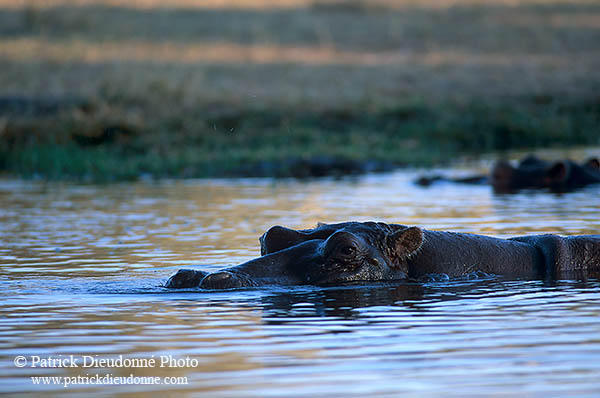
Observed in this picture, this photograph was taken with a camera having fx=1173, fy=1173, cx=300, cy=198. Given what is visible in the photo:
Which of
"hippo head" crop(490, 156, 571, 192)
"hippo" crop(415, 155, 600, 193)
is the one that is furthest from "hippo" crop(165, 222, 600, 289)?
"hippo head" crop(490, 156, 571, 192)

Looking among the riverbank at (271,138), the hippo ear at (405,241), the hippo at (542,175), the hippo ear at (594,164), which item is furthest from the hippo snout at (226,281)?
the riverbank at (271,138)

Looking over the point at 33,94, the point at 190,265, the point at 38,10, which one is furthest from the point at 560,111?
the point at 190,265

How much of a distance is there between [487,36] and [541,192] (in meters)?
20.6

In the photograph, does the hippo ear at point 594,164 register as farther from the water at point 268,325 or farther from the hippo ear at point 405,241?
the hippo ear at point 405,241

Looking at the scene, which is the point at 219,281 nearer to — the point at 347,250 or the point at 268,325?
the point at 347,250

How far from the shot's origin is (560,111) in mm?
26875

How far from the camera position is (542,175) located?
16.4 meters

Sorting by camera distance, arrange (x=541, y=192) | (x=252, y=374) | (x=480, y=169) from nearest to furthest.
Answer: (x=252, y=374)
(x=541, y=192)
(x=480, y=169)

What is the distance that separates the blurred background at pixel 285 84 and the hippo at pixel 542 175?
14.1 ft

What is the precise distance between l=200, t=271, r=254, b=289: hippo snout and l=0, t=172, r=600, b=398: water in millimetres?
73

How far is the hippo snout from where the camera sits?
24.6 feet

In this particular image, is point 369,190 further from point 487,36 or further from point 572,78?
point 487,36

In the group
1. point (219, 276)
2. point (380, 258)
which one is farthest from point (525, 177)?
point (219, 276)

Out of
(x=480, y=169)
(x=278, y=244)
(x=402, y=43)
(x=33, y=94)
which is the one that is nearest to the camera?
(x=278, y=244)
